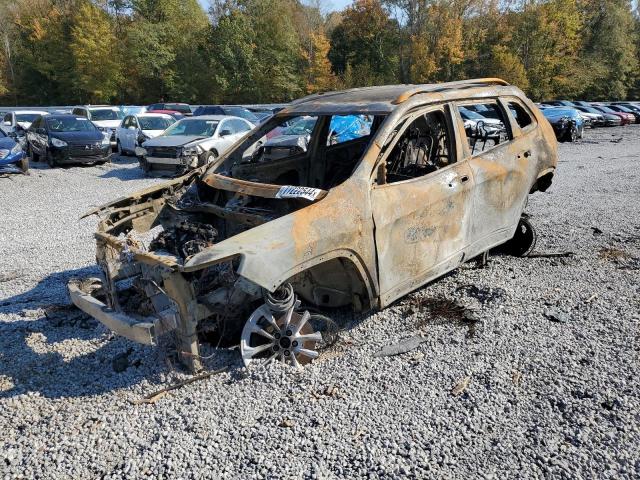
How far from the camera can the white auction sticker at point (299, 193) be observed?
12.5 ft

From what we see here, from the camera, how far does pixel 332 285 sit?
162 inches

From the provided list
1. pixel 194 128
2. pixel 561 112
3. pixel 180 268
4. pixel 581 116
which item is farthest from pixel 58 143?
pixel 581 116

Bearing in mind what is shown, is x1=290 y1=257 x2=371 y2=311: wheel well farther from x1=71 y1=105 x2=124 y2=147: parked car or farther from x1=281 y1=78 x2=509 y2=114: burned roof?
x1=71 y1=105 x2=124 y2=147: parked car

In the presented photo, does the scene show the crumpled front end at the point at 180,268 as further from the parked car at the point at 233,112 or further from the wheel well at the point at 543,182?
the parked car at the point at 233,112

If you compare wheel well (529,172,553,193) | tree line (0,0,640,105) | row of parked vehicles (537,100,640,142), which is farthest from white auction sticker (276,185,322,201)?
tree line (0,0,640,105)

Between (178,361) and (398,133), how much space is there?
2469mm

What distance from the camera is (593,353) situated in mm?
3926

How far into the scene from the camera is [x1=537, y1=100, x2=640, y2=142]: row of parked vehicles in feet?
74.9

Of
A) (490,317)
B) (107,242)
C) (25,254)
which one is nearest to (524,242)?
(490,317)

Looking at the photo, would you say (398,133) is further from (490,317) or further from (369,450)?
(369,450)

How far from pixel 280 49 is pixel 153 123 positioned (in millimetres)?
33441

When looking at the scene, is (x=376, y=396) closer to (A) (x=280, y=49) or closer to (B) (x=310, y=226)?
(B) (x=310, y=226)

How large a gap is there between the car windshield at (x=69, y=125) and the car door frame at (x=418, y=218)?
565 inches

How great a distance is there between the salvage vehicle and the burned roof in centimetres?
2
